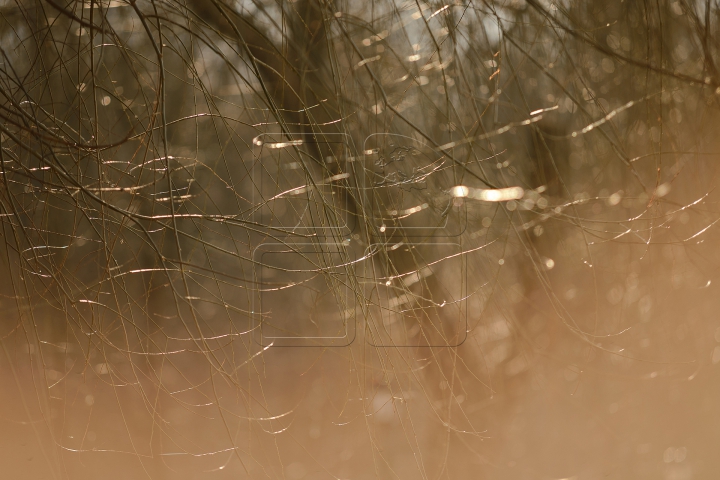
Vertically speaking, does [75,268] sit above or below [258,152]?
below

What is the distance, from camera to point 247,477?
2.60ft

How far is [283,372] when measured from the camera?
2.59ft

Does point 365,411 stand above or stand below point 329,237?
below

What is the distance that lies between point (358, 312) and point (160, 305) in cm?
28

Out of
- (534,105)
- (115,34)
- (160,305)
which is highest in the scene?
(115,34)

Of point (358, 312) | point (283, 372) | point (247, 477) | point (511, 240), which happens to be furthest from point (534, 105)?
point (247, 477)

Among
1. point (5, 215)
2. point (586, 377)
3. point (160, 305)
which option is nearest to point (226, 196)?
point (160, 305)

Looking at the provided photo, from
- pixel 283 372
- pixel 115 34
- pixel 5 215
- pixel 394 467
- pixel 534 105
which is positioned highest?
pixel 115 34

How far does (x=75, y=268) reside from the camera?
0.77m

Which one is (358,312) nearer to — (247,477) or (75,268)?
(247,477)

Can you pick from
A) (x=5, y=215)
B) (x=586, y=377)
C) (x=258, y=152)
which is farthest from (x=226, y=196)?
(x=586, y=377)

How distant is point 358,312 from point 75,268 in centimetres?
40

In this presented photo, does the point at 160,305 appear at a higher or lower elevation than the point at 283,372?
higher

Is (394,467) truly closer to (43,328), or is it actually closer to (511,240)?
(511,240)
